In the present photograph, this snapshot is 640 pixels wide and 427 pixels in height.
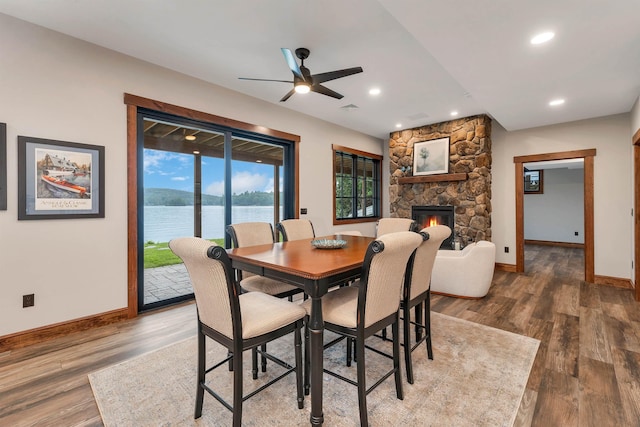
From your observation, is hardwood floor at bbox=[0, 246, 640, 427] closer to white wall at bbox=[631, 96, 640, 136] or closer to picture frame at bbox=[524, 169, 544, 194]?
white wall at bbox=[631, 96, 640, 136]

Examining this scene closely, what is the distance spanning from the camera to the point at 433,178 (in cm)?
543

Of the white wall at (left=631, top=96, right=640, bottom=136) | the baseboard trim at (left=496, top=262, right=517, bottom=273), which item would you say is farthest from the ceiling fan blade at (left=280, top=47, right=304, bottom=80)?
the baseboard trim at (left=496, top=262, right=517, bottom=273)

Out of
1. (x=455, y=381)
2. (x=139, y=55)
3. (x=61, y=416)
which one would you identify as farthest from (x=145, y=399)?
(x=139, y=55)

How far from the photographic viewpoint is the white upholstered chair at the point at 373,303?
5.01ft

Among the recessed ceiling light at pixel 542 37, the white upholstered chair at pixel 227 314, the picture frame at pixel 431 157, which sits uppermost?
the recessed ceiling light at pixel 542 37

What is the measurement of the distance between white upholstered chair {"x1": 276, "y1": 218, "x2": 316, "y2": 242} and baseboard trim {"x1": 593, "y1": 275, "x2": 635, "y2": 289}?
14.7 ft

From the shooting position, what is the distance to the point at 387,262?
158 centimetres

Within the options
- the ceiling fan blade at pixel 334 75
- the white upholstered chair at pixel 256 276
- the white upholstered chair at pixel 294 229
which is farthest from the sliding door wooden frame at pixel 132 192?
the ceiling fan blade at pixel 334 75

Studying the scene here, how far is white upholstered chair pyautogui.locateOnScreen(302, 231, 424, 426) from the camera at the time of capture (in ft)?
5.01

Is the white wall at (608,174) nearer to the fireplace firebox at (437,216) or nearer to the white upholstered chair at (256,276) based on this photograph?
the fireplace firebox at (437,216)

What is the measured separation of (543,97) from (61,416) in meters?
5.28

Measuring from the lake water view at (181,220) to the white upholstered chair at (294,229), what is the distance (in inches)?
42.9

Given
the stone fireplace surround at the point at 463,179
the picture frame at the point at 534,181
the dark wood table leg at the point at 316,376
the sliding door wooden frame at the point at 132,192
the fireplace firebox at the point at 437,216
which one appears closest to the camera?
the dark wood table leg at the point at 316,376

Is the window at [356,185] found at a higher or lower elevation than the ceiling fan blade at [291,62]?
lower
